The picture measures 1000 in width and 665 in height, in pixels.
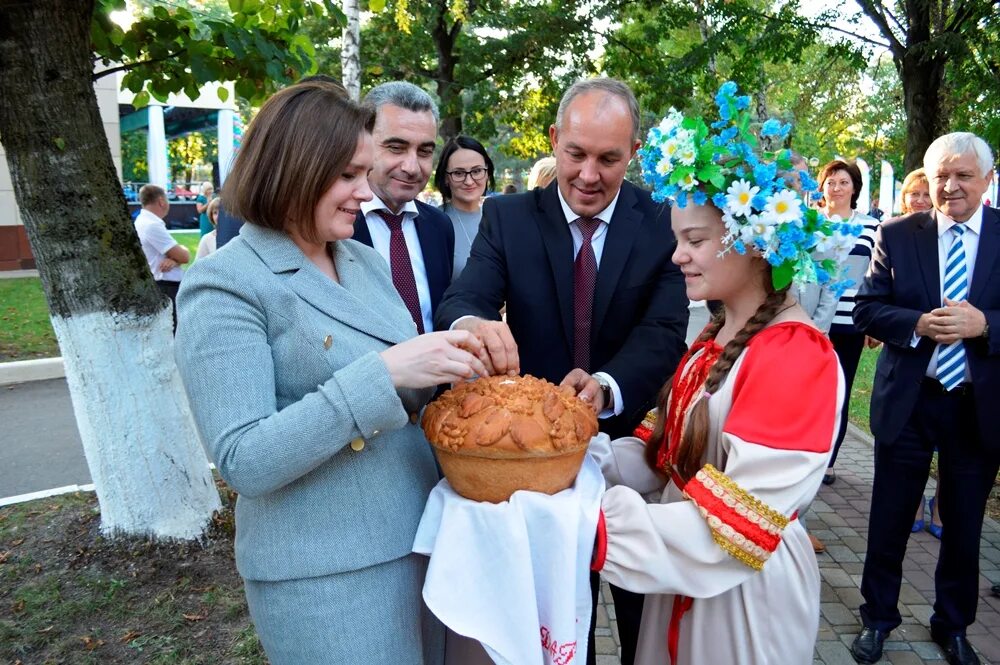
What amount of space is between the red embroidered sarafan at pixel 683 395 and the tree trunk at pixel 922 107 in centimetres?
747

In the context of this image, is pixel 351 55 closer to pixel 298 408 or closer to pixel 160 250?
pixel 160 250

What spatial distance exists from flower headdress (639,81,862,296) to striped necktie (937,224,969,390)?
80.0 inches

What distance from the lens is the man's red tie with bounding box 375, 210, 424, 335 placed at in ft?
10.8

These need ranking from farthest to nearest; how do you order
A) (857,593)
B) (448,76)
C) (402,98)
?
(448,76) < (857,593) < (402,98)

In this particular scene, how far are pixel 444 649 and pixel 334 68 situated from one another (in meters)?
14.5

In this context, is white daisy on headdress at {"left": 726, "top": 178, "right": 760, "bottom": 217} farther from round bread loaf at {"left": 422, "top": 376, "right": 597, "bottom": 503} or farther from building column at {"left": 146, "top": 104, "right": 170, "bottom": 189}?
building column at {"left": 146, "top": 104, "right": 170, "bottom": 189}

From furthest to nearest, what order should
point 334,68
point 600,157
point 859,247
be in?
point 334,68 < point 859,247 < point 600,157

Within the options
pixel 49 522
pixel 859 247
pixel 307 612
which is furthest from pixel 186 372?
pixel 859 247

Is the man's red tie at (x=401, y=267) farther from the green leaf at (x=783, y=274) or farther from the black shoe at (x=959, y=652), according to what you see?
the black shoe at (x=959, y=652)

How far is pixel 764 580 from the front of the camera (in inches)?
79.8

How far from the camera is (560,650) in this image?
1.82m

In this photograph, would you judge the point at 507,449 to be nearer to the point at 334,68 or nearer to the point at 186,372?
the point at 186,372

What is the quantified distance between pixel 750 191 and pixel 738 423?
23.6 inches

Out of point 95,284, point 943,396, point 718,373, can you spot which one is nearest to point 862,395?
point 943,396
